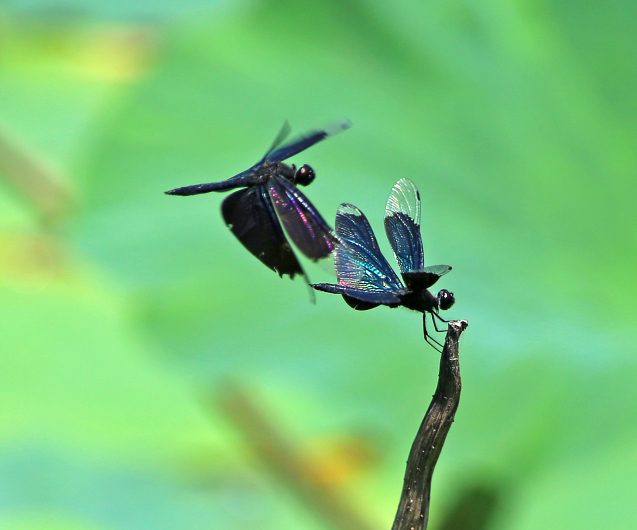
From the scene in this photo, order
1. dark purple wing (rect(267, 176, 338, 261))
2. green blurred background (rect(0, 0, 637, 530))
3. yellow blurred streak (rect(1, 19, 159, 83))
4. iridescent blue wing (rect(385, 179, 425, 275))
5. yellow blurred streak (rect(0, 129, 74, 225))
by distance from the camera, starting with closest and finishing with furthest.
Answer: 1. dark purple wing (rect(267, 176, 338, 261))
2. iridescent blue wing (rect(385, 179, 425, 275))
3. green blurred background (rect(0, 0, 637, 530))
4. yellow blurred streak (rect(0, 129, 74, 225))
5. yellow blurred streak (rect(1, 19, 159, 83))

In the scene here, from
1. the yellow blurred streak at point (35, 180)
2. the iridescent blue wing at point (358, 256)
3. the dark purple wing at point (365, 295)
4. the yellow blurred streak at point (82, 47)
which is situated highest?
the yellow blurred streak at point (82, 47)

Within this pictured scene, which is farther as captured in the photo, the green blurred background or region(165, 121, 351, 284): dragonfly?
the green blurred background

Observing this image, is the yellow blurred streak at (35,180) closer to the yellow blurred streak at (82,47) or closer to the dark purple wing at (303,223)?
the yellow blurred streak at (82,47)

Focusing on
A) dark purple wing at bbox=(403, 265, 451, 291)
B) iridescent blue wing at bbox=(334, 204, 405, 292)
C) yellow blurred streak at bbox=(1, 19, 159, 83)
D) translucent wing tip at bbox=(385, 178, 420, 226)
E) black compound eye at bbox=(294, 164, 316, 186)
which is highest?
yellow blurred streak at bbox=(1, 19, 159, 83)

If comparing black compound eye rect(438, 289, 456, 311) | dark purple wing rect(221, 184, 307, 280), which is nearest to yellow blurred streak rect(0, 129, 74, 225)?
dark purple wing rect(221, 184, 307, 280)

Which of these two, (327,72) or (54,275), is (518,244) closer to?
(327,72)

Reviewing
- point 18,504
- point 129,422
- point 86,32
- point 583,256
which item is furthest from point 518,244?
point 86,32

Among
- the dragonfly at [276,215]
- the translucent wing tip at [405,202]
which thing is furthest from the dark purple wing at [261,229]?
the translucent wing tip at [405,202]

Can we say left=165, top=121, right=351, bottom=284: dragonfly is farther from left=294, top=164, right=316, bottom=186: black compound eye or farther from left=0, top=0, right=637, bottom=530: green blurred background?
left=0, top=0, right=637, bottom=530: green blurred background
